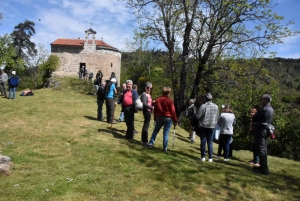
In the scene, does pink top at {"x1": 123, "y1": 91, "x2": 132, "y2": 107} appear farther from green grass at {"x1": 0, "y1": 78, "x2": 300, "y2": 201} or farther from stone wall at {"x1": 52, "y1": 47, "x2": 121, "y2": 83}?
stone wall at {"x1": 52, "y1": 47, "x2": 121, "y2": 83}

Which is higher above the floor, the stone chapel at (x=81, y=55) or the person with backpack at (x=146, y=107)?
the stone chapel at (x=81, y=55)

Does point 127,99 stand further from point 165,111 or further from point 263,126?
point 263,126

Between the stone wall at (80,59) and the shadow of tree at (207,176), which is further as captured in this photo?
the stone wall at (80,59)

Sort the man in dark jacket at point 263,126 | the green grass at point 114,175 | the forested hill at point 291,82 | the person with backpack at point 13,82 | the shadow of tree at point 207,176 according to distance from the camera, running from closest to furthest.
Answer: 1. the green grass at point 114,175
2. the shadow of tree at point 207,176
3. the man in dark jacket at point 263,126
4. the person with backpack at point 13,82
5. the forested hill at point 291,82

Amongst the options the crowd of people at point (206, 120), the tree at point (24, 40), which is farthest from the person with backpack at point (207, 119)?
the tree at point (24, 40)

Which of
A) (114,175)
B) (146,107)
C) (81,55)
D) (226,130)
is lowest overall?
(114,175)

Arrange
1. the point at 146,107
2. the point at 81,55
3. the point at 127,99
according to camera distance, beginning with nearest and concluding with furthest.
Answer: the point at 146,107, the point at 127,99, the point at 81,55

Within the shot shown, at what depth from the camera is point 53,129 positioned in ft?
28.5

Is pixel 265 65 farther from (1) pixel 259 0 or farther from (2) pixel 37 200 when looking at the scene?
(2) pixel 37 200

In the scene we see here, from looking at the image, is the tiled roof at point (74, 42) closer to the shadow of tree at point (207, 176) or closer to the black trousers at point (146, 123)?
the black trousers at point (146, 123)

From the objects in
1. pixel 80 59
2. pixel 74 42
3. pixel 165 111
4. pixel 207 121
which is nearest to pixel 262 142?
pixel 207 121

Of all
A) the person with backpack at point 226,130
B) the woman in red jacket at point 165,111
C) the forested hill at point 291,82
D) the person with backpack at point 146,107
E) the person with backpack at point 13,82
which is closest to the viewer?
the woman in red jacket at point 165,111

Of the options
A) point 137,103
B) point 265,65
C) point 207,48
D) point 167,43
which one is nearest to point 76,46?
point 167,43

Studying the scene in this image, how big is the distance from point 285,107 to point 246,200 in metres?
24.8
